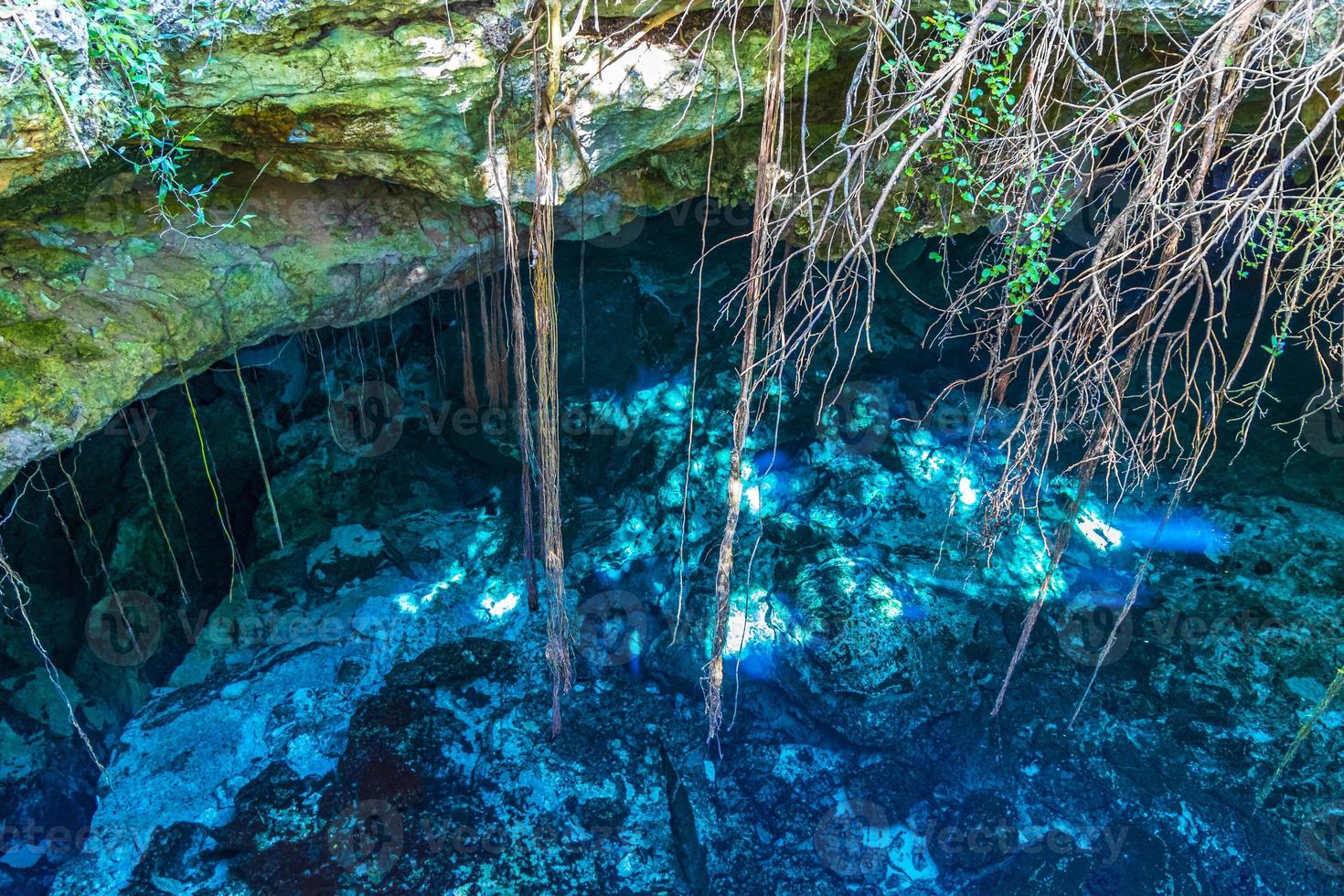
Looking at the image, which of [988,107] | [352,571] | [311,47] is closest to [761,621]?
[352,571]

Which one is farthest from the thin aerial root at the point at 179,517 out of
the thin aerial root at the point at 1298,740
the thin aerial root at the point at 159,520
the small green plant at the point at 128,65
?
the thin aerial root at the point at 1298,740

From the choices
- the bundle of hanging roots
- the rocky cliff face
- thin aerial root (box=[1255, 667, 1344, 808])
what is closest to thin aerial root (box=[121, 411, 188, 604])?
the rocky cliff face

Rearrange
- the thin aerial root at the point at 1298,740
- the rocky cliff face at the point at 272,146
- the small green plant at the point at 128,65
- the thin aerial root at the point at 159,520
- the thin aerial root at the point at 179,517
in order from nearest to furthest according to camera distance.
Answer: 1. the small green plant at the point at 128,65
2. the rocky cliff face at the point at 272,146
3. the thin aerial root at the point at 1298,740
4. the thin aerial root at the point at 159,520
5. the thin aerial root at the point at 179,517

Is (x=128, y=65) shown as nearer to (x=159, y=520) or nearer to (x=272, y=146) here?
(x=272, y=146)

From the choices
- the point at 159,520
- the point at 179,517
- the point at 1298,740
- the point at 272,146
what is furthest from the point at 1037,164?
the point at 179,517

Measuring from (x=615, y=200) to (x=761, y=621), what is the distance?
6.15ft

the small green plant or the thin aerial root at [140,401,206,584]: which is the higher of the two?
the small green plant

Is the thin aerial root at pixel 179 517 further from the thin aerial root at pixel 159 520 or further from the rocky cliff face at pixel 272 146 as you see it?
the rocky cliff face at pixel 272 146

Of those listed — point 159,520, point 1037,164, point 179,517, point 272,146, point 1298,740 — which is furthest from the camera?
point 179,517

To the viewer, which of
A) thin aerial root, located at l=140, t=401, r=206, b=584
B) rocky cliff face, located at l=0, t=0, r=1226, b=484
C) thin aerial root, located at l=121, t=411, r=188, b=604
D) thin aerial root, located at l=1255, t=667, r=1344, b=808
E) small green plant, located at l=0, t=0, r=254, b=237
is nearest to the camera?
small green plant, located at l=0, t=0, r=254, b=237

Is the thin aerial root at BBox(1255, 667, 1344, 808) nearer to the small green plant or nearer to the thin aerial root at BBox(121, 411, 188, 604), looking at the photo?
the small green plant

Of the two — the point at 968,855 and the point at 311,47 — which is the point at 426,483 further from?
the point at 968,855

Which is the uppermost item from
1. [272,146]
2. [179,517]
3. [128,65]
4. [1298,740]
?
[128,65]

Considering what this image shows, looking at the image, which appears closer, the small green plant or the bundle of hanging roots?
the small green plant
